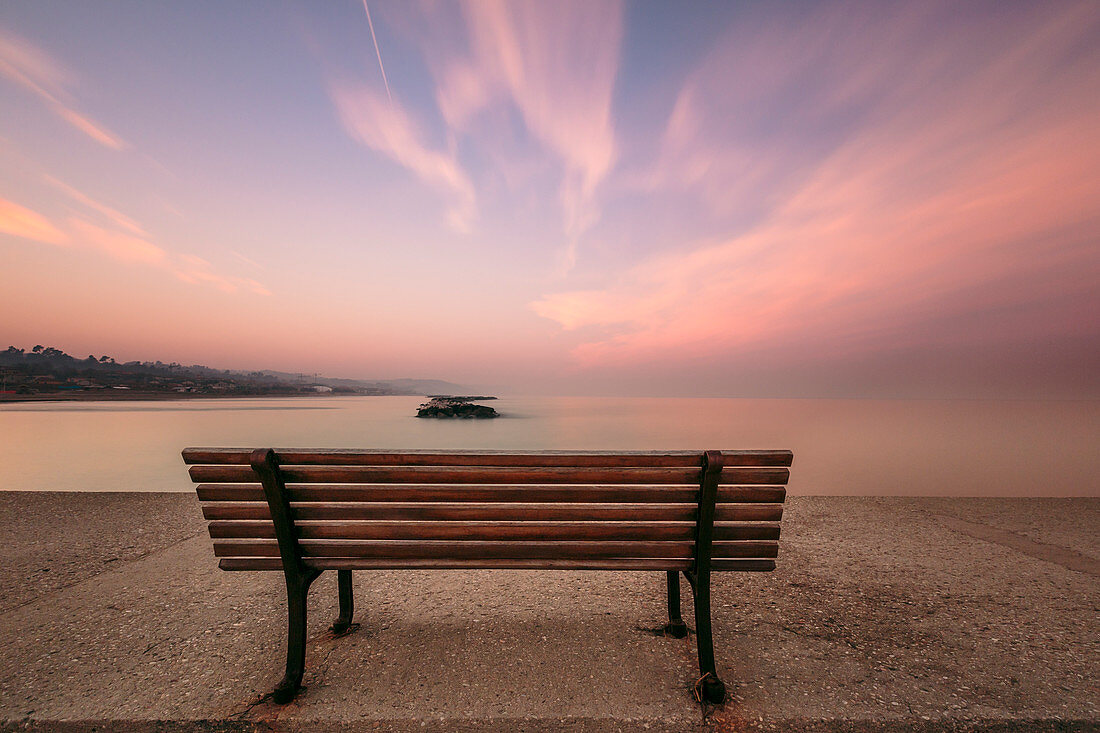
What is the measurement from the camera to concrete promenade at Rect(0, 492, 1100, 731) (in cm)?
206

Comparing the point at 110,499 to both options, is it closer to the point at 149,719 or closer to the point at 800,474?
the point at 149,719

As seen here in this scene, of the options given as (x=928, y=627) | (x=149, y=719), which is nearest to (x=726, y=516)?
(x=928, y=627)

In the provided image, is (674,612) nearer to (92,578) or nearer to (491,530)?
(491,530)

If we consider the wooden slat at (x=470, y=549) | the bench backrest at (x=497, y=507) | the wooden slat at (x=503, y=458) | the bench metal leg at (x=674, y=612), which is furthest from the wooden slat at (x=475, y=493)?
the bench metal leg at (x=674, y=612)

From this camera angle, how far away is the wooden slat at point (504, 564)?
225cm

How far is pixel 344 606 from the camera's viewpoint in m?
2.84

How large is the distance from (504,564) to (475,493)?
1.34 feet

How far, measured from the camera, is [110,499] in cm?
595

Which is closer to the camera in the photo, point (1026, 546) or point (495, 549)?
point (495, 549)

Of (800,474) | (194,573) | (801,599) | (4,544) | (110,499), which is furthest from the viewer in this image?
(800,474)

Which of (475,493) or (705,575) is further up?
(475,493)

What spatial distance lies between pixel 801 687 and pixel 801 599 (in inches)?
44.7

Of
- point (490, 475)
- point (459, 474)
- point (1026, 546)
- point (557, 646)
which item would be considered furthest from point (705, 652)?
point (1026, 546)

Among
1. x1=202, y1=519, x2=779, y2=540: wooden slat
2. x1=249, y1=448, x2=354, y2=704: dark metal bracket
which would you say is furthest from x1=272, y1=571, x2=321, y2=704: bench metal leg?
x1=202, y1=519, x2=779, y2=540: wooden slat
